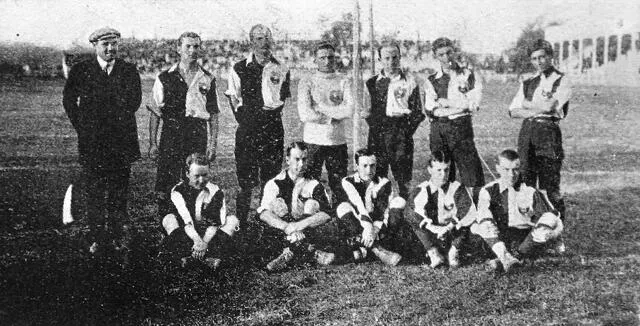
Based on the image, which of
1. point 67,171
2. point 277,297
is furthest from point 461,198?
point 67,171

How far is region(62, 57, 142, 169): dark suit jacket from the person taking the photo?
3652mm

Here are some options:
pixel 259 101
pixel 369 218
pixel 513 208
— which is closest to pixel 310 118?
pixel 259 101

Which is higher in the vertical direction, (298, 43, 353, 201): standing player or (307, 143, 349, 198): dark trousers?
(298, 43, 353, 201): standing player

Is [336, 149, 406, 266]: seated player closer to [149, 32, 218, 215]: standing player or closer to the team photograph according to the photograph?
the team photograph

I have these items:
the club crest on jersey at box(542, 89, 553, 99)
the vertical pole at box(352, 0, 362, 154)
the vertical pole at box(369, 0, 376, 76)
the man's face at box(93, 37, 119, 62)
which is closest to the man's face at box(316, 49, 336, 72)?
the vertical pole at box(352, 0, 362, 154)

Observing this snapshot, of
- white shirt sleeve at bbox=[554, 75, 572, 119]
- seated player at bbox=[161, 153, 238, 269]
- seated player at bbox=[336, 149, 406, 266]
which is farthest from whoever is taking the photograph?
white shirt sleeve at bbox=[554, 75, 572, 119]

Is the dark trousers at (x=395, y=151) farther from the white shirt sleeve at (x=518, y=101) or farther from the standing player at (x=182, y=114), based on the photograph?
the standing player at (x=182, y=114)

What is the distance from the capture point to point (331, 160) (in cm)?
407

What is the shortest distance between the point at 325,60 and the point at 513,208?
1.61 m

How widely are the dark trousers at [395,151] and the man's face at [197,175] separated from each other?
1.32 metres

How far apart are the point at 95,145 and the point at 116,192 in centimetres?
37

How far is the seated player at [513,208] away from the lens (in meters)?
3.49

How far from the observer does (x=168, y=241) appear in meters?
3.49

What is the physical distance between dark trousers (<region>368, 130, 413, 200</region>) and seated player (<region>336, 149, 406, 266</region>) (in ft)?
1.50
